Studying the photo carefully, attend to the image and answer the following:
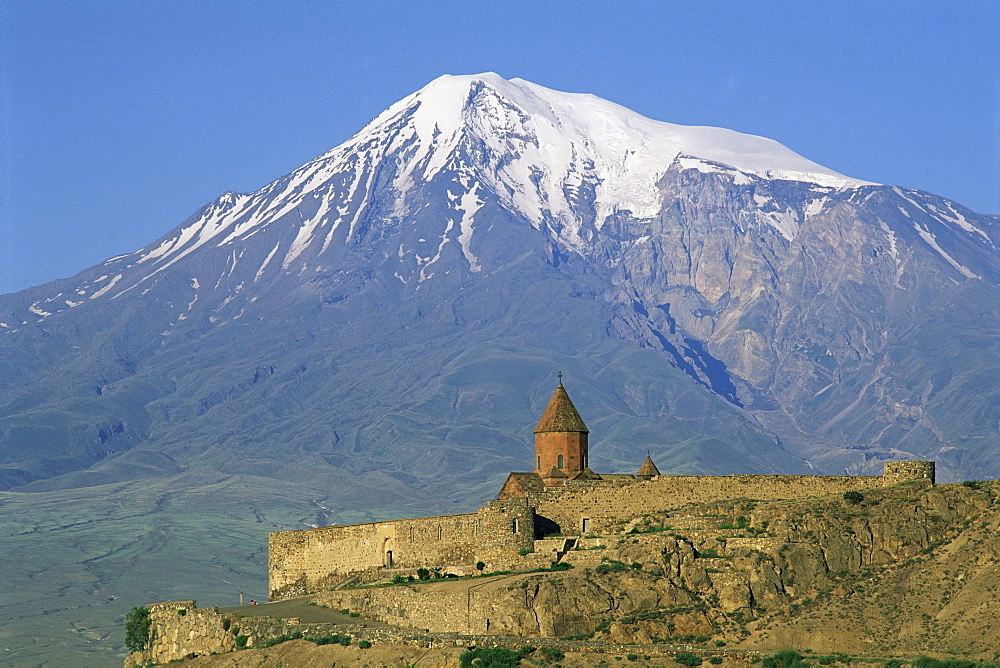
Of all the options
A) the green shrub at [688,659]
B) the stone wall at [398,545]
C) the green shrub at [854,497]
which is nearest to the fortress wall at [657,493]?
the green shrub at [854,497]

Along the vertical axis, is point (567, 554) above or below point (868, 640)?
above

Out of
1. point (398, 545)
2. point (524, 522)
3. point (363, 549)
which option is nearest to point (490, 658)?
point (524, 522)

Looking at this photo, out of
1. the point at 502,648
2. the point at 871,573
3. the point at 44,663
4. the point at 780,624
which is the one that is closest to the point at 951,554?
the point at 871,573

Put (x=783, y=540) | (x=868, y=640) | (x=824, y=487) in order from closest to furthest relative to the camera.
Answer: (x=868, y=640), (x=783, y=540), (x=824, y=487)

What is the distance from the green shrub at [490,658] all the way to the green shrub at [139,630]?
1818 cm

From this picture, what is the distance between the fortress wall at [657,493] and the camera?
64.4 meters

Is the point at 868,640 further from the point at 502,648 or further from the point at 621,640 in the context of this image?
the point at 502,648

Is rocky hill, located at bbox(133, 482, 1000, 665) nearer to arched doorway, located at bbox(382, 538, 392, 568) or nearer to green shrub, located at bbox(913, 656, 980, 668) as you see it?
green shrub, located at bbox(913, 656, 980, 668)

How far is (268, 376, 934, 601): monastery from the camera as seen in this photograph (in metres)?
64.2

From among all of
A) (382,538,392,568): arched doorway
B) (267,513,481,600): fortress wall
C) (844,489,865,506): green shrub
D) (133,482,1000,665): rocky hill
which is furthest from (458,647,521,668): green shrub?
(382,538,392,568): arched doorway

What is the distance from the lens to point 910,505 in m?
61.3

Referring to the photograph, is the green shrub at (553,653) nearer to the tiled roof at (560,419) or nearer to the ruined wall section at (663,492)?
the ruined wall section at (663,492)

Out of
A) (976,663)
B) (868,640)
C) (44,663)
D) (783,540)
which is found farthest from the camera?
(44,663)

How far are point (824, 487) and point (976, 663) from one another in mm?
14706
